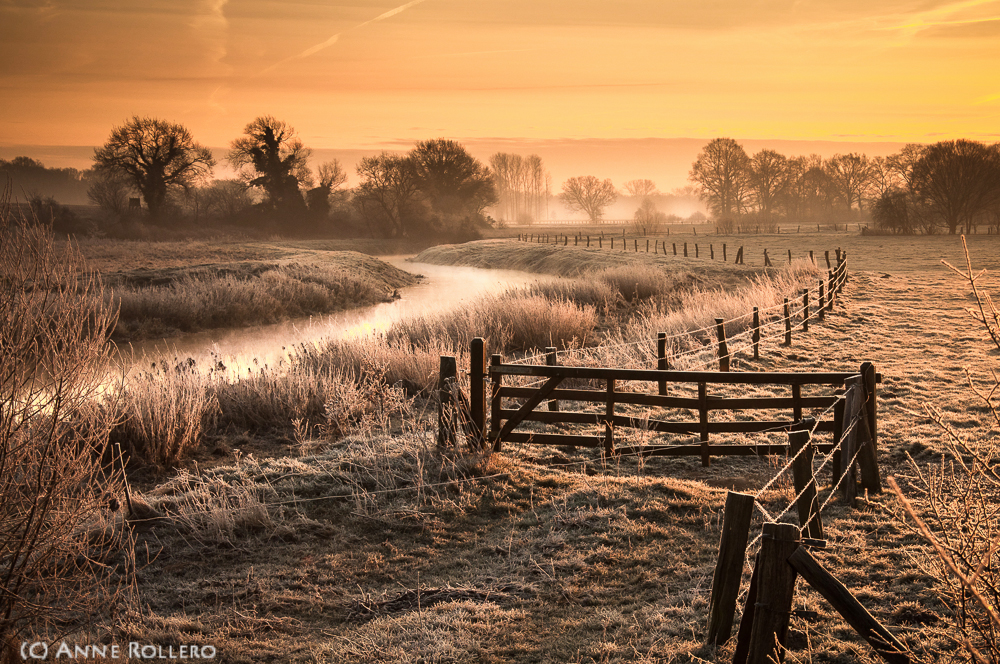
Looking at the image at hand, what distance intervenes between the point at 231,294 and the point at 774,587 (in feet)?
81.2

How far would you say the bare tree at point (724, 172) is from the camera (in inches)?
3187

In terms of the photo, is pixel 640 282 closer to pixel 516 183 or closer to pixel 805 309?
pixel 805 309

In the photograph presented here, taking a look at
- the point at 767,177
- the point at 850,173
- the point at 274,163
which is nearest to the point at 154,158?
the point at 274,163

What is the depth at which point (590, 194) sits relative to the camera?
112875 millimetres

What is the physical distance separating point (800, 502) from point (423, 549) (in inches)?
129

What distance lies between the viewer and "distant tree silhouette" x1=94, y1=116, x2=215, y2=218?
2140 inches

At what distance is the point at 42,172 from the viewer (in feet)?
257

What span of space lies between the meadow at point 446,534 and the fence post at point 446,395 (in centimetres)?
22

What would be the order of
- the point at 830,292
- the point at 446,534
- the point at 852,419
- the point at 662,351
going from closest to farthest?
the point at 852,419
the point at 446,534
the point at 662,351
the point at 830,292

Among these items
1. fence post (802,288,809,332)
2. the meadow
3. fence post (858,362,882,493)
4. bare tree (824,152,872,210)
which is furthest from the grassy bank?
bare tree (824,152,872,210)

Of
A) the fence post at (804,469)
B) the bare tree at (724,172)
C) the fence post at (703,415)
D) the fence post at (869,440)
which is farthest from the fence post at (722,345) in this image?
the bare tree at (724,172)

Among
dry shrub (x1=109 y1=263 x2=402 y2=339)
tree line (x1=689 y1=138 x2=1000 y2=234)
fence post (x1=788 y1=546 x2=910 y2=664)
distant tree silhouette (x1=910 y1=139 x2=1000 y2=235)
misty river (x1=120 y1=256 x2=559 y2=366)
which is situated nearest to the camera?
fence post (x1=788 y1=546 x2=910 y2=664)

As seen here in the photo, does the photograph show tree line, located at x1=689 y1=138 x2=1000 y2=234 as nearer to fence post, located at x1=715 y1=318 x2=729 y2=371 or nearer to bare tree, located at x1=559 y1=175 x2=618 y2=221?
bare tree, located at x1=559 y1=175 x2=618 y2=221

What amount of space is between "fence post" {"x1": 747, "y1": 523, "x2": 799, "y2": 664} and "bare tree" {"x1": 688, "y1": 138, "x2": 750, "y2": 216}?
3340 inches
